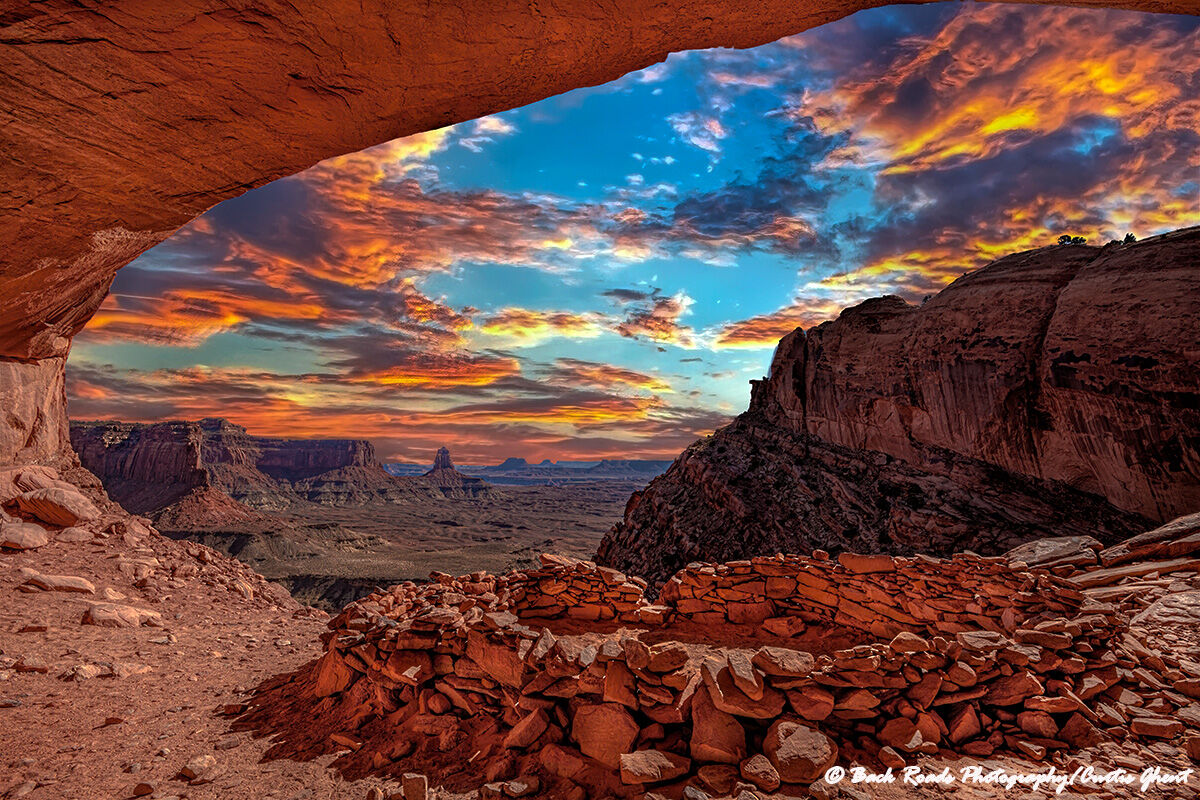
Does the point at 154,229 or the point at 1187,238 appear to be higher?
the point at 1187,238

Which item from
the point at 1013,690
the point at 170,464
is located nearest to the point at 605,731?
the point at 1013,690

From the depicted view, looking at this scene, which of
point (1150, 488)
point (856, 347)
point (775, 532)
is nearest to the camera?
point (1150, 488)

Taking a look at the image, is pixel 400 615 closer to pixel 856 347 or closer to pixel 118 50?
pixel 118 50

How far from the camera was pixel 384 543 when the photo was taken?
3957 inches

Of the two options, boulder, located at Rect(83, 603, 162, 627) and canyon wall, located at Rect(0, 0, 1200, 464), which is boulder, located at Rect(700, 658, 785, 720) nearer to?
canyon wall, located at Rect(0, 0, 1200, 464)

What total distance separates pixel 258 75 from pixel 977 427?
2505 cm

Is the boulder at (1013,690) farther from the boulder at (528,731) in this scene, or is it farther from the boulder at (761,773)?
the boulder at (528,731)

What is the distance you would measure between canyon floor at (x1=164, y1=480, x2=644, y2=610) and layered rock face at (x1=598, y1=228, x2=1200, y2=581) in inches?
2091

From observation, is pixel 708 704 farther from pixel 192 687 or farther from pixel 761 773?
pixel 192 687

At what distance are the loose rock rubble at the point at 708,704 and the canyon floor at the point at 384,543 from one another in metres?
64.9

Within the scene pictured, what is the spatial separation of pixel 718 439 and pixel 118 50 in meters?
31.8

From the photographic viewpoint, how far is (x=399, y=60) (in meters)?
4.09

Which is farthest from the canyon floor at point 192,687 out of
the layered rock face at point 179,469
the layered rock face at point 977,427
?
the layered rock face at point 179,469

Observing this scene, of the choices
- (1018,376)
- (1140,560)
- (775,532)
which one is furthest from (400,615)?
(1018,376)
